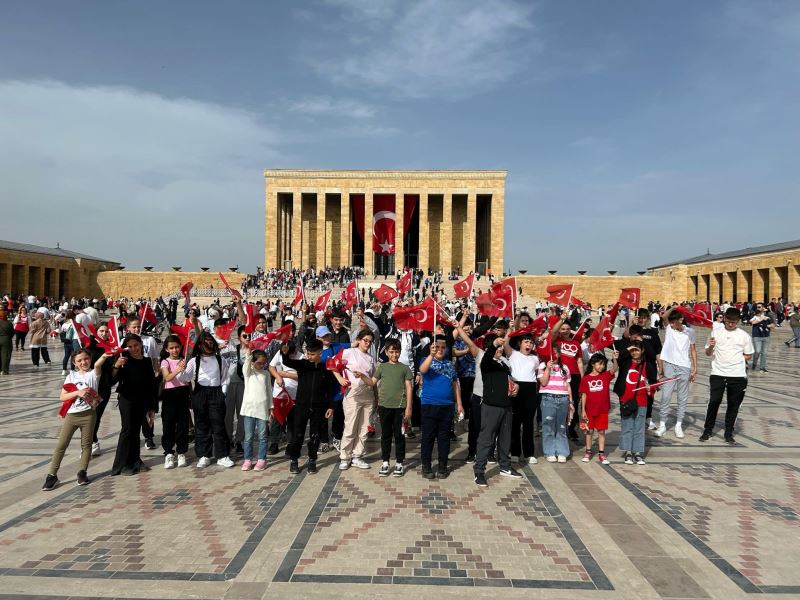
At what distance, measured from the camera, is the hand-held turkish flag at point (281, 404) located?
6.27 meters

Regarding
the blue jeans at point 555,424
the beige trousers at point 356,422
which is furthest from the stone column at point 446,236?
the beige trousers at point 356,422

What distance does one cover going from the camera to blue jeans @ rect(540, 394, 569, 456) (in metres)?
6.25

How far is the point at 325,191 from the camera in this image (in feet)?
153

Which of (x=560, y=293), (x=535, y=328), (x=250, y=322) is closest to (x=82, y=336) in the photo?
(x=250, y=322)

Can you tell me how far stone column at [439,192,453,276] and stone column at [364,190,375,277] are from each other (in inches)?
258

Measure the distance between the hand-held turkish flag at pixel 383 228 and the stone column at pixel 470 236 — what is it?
22.5ft

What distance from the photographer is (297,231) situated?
47500mm

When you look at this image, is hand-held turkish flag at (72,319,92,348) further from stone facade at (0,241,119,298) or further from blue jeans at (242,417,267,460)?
stone facade at (0,241,119,298)

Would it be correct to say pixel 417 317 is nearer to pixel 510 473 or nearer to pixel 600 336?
pixel 510 473

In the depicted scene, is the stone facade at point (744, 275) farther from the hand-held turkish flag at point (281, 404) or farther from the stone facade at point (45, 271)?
the stone facade at point (45, 271)

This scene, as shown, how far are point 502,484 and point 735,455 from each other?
333 centimetres

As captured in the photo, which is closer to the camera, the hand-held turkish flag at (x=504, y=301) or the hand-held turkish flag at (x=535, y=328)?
the hand-held turkish flag at (x=535, y=328)

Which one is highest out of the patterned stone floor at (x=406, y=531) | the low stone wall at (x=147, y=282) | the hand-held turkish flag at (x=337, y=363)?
the low stone wall at (x=147, y=282)

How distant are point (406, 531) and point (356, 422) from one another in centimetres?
183
